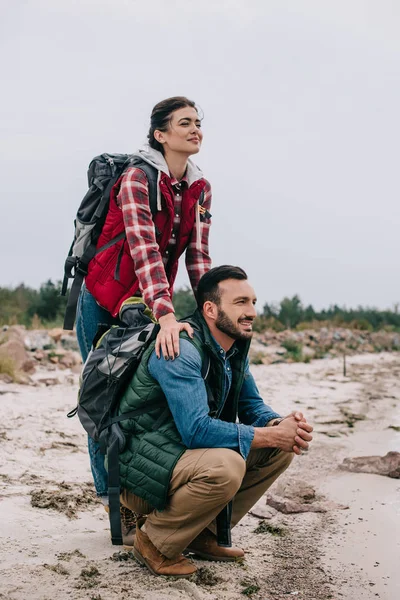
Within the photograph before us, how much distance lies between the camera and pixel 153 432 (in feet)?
10.3

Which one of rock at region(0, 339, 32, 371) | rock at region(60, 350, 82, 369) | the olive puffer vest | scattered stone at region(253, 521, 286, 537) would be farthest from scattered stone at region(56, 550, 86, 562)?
rock at region(60, 350, 82, 369)

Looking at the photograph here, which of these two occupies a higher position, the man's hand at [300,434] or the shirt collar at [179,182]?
the shirt collar at [179,182]

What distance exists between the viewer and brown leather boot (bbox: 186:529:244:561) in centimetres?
341

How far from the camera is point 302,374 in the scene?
1260 centimetres

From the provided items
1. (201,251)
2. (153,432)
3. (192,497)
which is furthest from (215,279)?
(192,497)

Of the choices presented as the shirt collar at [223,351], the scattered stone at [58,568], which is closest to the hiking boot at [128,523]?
the scattered stone at [58,568]

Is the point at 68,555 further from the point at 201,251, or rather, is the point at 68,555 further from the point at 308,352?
the point at 308,352

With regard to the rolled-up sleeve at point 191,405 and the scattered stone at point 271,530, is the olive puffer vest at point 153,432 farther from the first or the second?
the scattered stone at point 271,530

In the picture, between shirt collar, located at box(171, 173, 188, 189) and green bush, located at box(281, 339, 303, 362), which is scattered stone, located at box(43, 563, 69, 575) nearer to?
shirt collar, located at box(171, 173, 188, 189)

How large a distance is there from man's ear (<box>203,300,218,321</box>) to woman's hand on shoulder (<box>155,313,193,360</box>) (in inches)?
5.9

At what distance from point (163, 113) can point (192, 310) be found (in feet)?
41.5

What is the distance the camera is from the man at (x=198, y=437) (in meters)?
3.03

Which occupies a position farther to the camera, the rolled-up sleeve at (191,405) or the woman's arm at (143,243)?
the woman's arm at (143,243)

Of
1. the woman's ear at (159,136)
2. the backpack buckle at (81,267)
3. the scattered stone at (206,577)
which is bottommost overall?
the scattered stone at (206,577)
